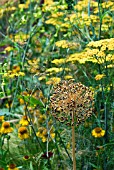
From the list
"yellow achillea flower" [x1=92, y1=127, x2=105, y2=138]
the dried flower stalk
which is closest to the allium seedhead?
the dried flower stalk

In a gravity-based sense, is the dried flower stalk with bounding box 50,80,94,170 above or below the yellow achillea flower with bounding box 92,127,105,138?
above

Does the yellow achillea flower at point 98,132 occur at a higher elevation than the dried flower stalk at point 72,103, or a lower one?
lower

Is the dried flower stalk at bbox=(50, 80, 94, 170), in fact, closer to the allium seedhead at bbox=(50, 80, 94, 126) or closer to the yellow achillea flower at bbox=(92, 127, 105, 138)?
the allium seedhead at bbox=(50, 80, 94, 126)

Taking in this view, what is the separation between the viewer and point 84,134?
281cm

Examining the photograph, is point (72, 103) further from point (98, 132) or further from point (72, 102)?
point (98, 132)

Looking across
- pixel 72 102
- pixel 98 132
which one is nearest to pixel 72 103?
pixel 72 102

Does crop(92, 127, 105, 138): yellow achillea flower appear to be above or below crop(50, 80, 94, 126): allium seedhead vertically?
below

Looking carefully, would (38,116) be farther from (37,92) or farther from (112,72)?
(112,72)

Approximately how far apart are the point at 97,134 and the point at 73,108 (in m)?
0.90

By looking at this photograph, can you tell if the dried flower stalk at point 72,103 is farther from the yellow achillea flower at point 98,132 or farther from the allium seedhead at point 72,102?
the yellow achillea flower at point 98,132

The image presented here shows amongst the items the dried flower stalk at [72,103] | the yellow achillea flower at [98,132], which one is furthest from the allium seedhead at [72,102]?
→ the yellow achillea flower at [98,132]

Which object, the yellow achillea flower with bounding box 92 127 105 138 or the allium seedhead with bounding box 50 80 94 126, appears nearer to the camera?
the allium seedhead with bounding box 50 80 94 126

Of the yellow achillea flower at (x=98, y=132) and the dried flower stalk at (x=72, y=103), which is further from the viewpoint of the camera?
the yellow achillea flower at (x=98, y=132)

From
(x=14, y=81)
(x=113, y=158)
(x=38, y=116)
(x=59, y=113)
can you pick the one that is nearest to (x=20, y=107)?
Answer: (x=14, y=81)
